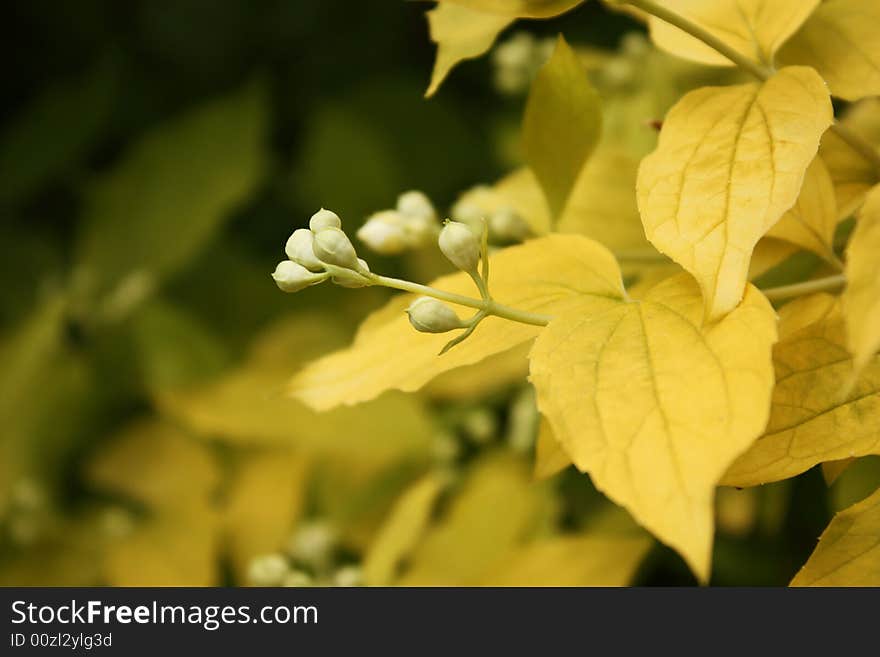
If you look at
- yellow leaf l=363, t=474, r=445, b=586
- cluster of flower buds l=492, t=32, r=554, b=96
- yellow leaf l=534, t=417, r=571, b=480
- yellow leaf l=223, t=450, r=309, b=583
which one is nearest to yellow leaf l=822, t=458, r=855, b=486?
yellow leaf l=534, t=417, r=571, b=480

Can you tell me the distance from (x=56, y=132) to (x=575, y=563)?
44.1 inches

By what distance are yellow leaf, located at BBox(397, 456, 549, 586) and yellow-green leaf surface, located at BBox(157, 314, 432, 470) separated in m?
0.11

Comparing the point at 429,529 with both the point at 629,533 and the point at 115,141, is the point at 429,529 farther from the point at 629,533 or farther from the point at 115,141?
the point at 115,141

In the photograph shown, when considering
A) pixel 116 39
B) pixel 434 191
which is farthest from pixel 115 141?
pixel 434 191

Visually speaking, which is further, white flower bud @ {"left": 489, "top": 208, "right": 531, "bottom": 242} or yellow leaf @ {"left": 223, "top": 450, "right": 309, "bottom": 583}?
yellow leaf @ {"left": 223, "top": 450, "right": 309, "bottom": 583}

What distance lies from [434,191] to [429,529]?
658mm

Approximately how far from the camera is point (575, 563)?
0.79 m

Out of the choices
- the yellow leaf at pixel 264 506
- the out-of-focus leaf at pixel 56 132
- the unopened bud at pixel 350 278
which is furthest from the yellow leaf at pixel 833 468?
the out-of-focus leaf at pixel 56 132

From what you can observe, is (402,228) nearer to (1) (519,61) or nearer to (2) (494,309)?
(2) (494,309)

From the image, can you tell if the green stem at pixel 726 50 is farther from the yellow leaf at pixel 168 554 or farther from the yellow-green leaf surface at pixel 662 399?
the yellow leaf at pixel 168 554

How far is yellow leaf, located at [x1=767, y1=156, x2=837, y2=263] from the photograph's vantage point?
22.1 inches

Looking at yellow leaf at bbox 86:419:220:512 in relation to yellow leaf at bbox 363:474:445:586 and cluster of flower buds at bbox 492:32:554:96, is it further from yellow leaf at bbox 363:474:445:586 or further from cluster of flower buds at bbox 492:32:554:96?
cluster of flower buds at bbox 492:32:554:96

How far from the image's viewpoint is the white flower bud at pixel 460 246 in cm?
51
